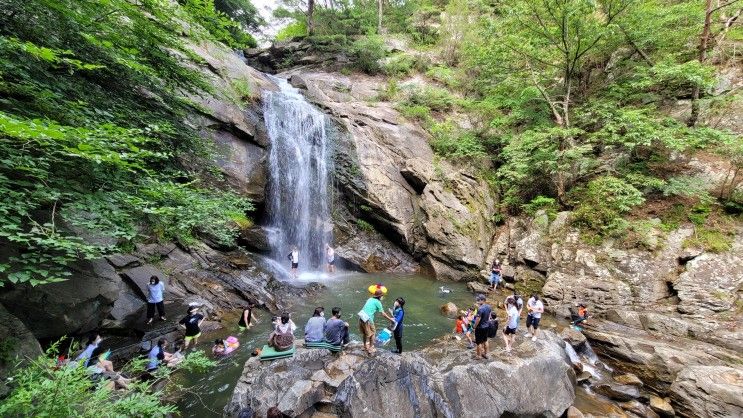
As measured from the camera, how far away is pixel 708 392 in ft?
24.3

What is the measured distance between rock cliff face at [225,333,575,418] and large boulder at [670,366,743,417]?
2.53 metres

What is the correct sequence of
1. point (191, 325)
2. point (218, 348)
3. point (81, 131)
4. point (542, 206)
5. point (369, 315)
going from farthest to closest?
1. point (542, 206)
2. point (191, 325)
3. point (218, 348)
4. point (369, 315)
5. point (81, 131)

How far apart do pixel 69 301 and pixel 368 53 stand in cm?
2787

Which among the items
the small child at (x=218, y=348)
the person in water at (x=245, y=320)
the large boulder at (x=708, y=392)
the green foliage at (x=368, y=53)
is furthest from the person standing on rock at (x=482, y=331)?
the green foliage at (x=368, y=53)

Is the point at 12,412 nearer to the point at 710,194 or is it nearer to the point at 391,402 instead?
the point at 391,402

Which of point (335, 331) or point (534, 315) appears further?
point (534, 315)

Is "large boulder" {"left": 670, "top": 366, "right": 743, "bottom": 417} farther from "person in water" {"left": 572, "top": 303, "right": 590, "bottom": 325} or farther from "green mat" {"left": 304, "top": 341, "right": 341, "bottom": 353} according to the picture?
"green mat" {"left": 304, "top": 341, "right": 341, "bottom": 353}

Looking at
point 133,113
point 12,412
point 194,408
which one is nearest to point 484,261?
point 194,408

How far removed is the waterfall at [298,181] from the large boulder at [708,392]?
1459 centimetres

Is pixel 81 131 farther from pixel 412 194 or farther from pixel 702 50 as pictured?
pixel 702 50

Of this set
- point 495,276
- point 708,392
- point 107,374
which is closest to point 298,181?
point 495,276

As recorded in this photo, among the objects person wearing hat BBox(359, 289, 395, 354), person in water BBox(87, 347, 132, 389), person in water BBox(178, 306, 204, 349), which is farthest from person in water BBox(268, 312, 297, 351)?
person in water BBox(87, 347, 132, 389)

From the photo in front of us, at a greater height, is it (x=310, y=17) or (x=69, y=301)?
(x=310, y=17)

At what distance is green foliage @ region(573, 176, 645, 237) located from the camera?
14.5 meters
